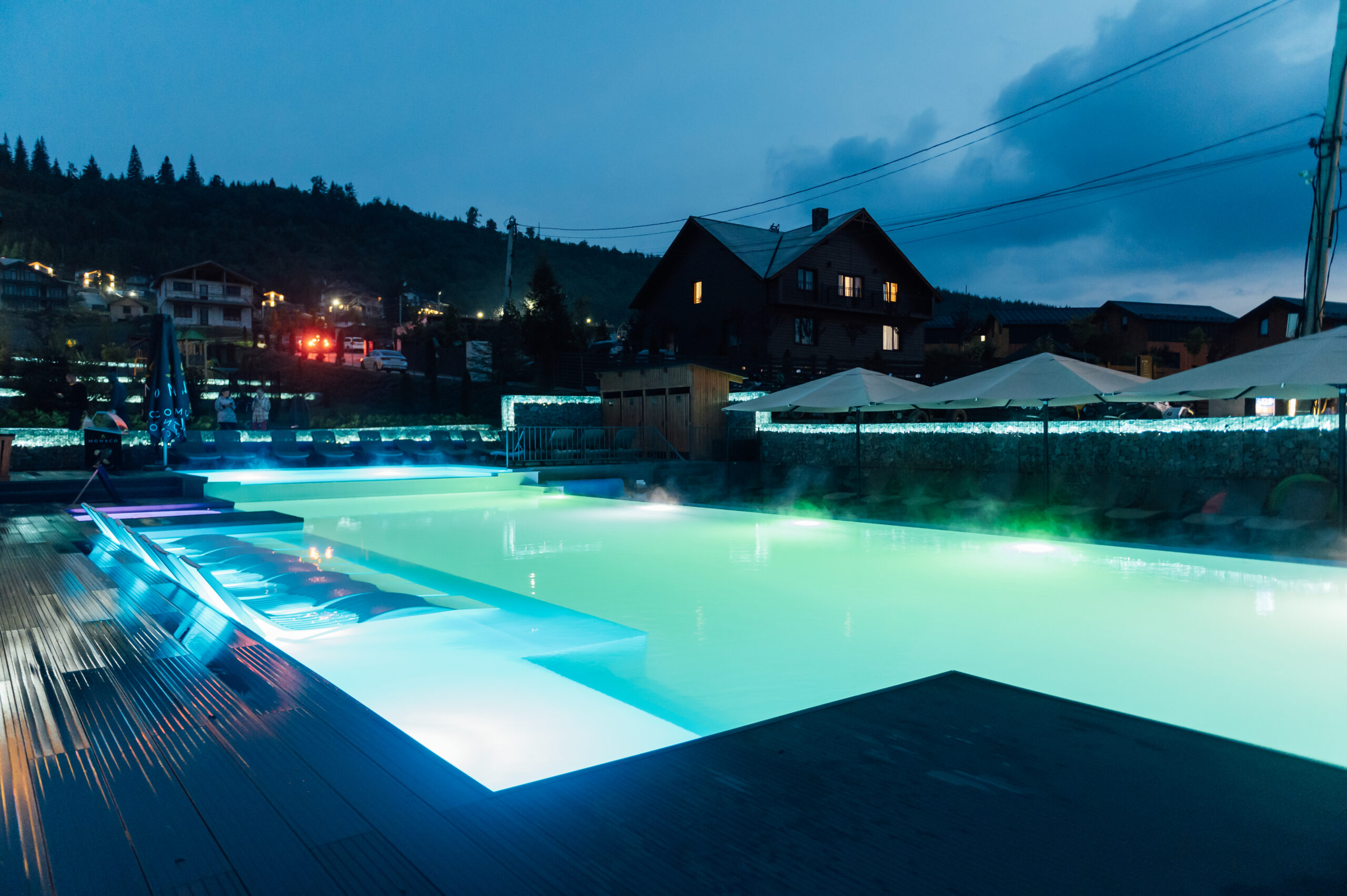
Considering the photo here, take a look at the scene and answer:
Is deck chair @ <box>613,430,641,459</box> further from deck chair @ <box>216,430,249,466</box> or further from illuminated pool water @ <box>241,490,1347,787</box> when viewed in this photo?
illuminated pool water @ <box>241,490,1347,787</box>

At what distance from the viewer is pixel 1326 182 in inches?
392

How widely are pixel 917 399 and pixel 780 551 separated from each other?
14.4 ft

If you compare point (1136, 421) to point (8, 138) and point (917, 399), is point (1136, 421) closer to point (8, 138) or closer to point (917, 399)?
point (917, 399)

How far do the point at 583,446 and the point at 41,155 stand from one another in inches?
5008

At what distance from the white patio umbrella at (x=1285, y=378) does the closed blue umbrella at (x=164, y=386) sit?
524 inches

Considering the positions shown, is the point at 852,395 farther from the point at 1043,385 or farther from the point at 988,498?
the point at 1043,385

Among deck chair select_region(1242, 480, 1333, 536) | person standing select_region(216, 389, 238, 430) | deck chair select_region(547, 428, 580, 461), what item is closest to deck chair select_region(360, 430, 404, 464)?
person standing select_region(216, 389, 238, 430)

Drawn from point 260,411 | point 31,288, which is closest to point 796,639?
point 260,411

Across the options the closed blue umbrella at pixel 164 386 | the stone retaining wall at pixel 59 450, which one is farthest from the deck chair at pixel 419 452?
the closed blue umbrella at pixel 164 386

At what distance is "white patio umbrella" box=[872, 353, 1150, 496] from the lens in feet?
33.1

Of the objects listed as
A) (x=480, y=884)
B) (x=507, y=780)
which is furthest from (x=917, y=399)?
(x=480, y=884)

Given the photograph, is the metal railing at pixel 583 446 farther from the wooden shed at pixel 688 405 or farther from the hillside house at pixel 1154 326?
the hillside house at pixel 1154 326

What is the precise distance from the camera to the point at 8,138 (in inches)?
4385

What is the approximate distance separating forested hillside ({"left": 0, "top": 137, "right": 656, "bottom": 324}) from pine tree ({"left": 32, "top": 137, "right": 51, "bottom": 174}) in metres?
17.8
